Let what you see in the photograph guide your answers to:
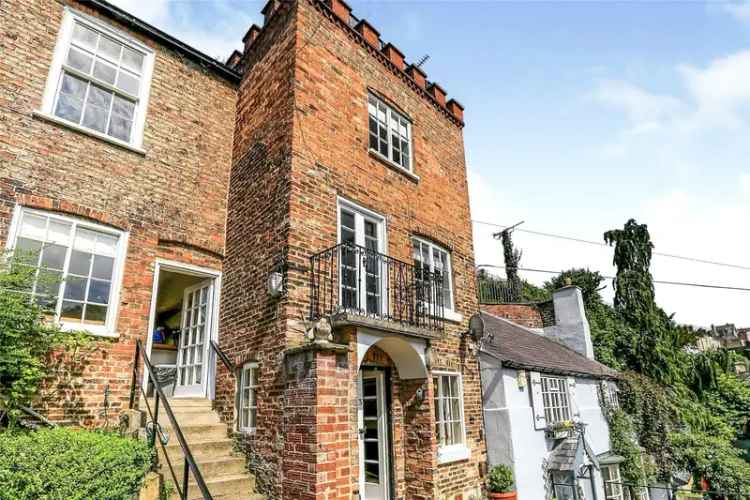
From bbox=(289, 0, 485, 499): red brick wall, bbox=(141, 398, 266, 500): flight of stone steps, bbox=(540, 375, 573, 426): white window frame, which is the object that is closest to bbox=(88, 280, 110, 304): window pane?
bbox=(141, 398, 266, 500): flight of stone steps

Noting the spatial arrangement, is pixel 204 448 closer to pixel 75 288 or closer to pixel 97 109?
pixel 75 288

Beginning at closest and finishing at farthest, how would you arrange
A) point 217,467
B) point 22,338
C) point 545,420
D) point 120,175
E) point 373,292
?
point 22,338, point 217,467, point 120,175, point 373,292, point 545,420

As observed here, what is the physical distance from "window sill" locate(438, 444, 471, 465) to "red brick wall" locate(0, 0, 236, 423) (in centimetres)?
560

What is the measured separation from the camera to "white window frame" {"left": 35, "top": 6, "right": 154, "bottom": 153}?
22.1 ft

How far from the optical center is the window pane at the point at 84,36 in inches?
288

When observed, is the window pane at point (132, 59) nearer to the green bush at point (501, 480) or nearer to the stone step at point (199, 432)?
the stone step at point (199, 432)

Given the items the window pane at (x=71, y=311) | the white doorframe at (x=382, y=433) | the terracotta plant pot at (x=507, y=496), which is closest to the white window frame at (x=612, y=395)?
the terracotta plant pot at (x=507, y=496)

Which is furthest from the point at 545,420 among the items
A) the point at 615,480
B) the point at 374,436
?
the point at 374,436

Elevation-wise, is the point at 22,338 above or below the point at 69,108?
below

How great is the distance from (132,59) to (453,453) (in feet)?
32.2

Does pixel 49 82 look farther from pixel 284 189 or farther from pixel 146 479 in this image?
pixel 146 479

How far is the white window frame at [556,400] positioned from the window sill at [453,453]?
284cm

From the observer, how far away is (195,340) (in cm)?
828

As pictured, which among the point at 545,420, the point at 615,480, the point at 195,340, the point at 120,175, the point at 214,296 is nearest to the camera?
the point at 120,175
